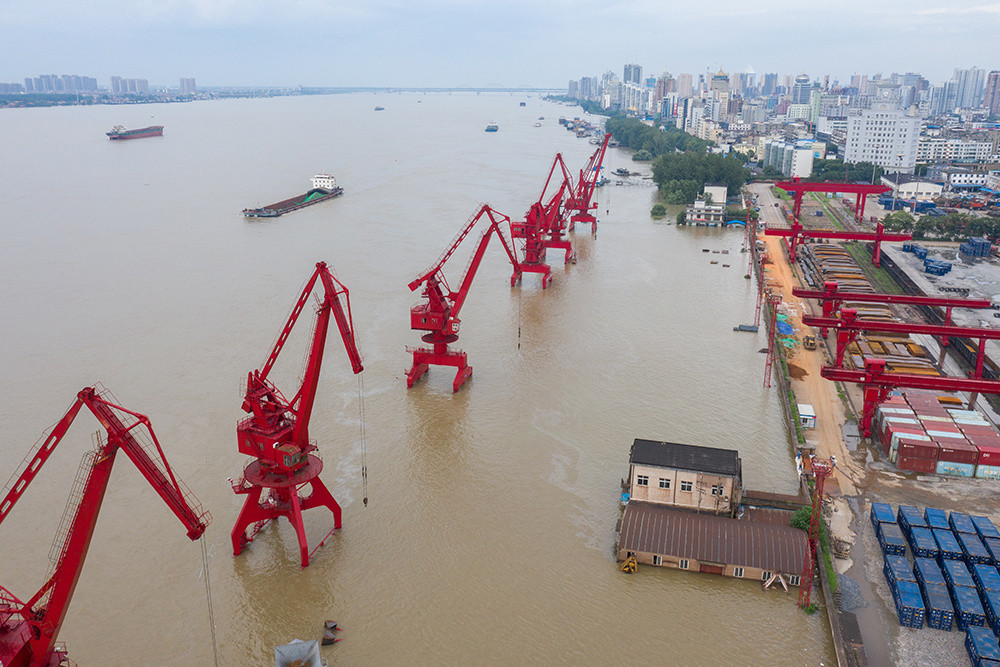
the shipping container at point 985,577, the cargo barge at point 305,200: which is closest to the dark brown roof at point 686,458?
the shipping container at point 985,577

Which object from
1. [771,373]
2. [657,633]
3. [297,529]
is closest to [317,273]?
[297,529]

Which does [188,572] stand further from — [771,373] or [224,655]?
[771,373]

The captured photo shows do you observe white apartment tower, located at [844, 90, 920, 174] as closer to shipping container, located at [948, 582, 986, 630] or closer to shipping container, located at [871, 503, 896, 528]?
shipping container, located at [871, 503, 896, 528]

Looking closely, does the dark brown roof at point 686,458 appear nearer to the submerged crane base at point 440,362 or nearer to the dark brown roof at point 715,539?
the dark brown roof at point 715,539

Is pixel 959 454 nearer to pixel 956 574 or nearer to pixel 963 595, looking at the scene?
pixel 956 574

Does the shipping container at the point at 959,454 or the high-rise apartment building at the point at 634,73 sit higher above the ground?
the high-rise apartment building at the point at 634,73

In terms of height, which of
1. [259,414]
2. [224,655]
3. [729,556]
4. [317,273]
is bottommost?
[224,655]

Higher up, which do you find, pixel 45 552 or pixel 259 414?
pixel 259 414
